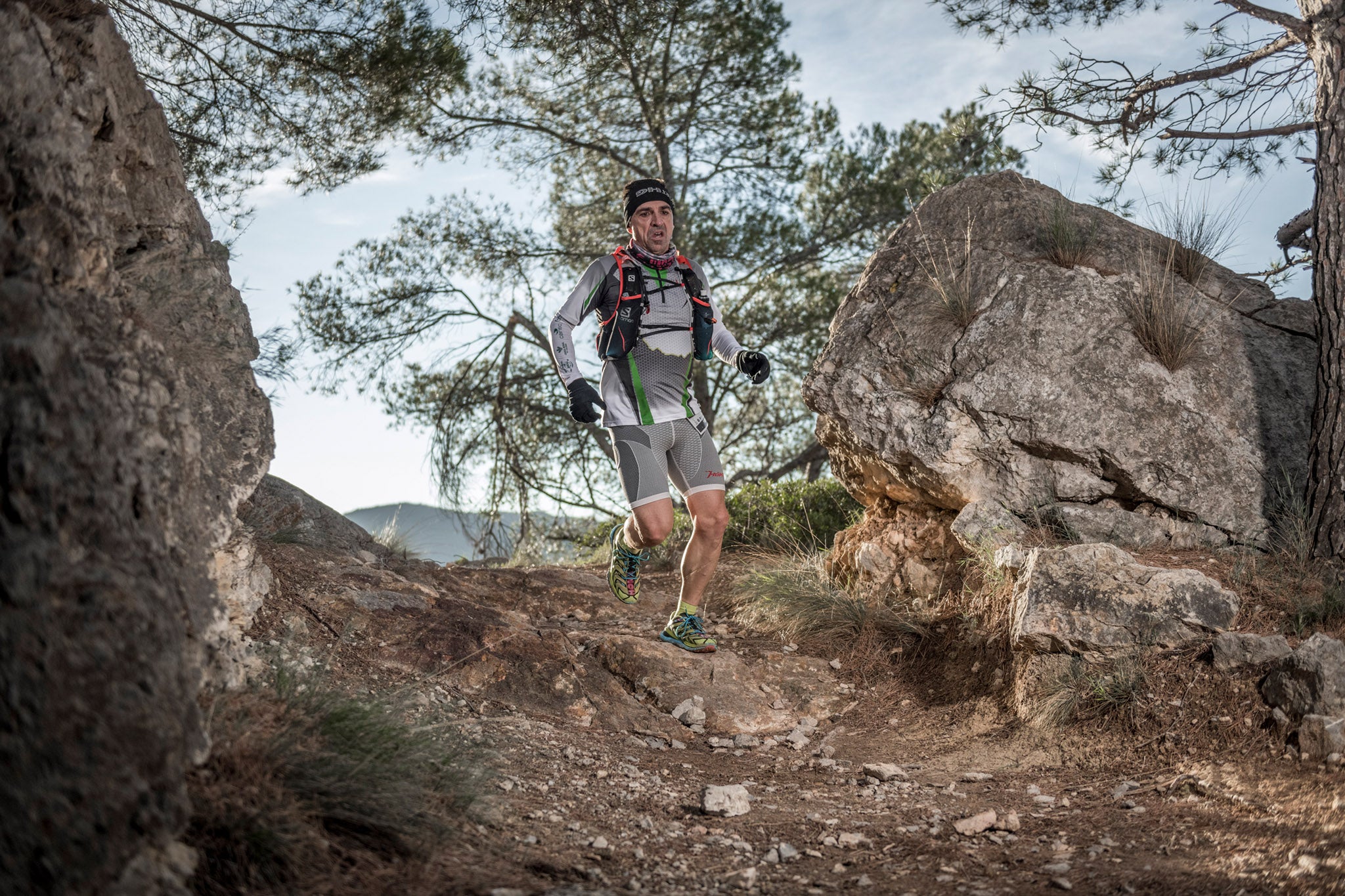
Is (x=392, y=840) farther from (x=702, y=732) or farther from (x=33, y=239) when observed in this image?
(x=702, y=732)

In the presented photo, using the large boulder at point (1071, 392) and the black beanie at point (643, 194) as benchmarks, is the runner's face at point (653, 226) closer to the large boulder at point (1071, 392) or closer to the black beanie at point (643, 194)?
the black beanie at point (643, 194)

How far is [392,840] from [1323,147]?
19.1 feet

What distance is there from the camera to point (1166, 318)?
538cm

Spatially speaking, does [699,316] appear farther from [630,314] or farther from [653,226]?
[653,226]

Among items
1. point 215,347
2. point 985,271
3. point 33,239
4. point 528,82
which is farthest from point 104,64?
point 528,82

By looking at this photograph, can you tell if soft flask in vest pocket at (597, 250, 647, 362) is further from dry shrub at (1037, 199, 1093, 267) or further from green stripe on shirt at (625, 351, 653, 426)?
dry shrub at (1037, 199, 1093, 267)

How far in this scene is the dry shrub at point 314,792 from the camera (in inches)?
93.6

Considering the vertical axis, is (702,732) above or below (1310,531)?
below

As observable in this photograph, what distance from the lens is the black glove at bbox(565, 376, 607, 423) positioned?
5109mm

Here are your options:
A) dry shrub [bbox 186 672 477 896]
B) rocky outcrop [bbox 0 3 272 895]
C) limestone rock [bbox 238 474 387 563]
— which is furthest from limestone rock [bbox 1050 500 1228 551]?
limestone rock [bbox 238 474 387 563]

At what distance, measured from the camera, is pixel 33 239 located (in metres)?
2.56

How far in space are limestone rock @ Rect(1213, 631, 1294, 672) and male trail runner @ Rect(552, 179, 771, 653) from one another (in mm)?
2561

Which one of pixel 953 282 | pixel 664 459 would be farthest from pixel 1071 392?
pixel 664 459

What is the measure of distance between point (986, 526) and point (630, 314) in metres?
2.37
